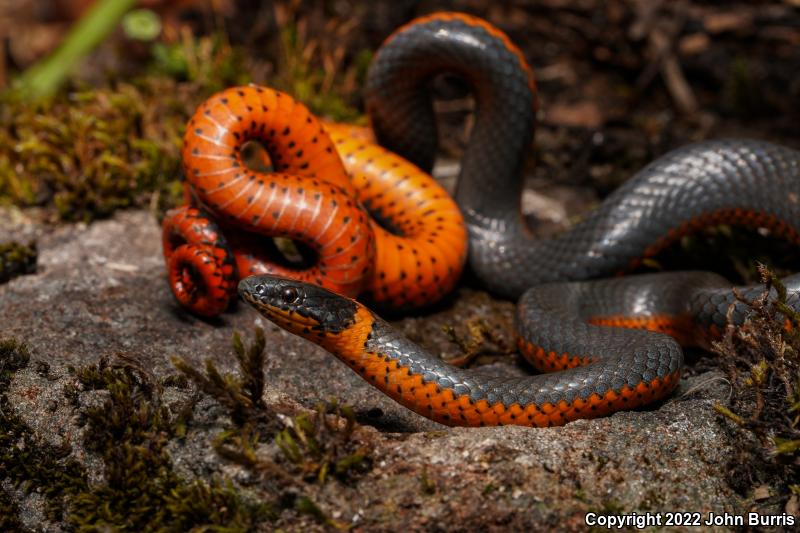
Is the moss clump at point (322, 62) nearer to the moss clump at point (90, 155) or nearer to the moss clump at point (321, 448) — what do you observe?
the moss clump at point (90, 155)

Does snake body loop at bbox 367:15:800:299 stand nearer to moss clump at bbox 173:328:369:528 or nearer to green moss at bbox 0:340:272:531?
moss clump at bbox 173:328:369:528

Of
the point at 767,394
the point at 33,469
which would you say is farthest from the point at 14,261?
the point at 767,394

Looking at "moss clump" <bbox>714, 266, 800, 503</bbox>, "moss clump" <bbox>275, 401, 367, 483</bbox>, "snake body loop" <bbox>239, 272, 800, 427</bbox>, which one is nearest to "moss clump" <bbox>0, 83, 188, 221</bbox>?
"snake body loop" <bbox>239, 272, 800, 427</bbox>

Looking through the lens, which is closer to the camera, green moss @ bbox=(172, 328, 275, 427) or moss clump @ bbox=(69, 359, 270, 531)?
moss clump @ bbox=(69, 359, 270, 531)

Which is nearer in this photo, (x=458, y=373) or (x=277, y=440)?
(x=277, y=440)

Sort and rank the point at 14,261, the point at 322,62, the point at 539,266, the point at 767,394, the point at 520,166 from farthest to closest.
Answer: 1. the point at 322,62
2. the point at 520,166
3. the point at 539,266
4. the point at 14,261
5. the point at 767,394

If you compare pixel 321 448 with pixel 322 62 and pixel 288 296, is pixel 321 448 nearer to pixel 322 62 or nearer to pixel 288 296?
pixel 288 296

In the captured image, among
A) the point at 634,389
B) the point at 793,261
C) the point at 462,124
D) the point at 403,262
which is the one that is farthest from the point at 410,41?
the point at 793,261
